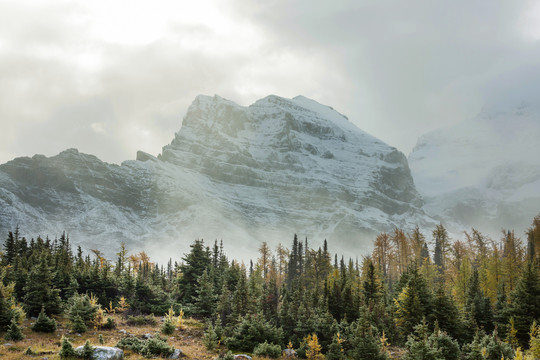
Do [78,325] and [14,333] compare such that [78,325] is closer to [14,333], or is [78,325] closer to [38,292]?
[14,333]

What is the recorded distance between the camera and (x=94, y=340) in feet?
110

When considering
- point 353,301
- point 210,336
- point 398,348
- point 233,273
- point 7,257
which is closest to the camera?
point 210,336

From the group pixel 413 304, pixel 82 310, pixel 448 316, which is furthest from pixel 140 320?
pixel 448 316

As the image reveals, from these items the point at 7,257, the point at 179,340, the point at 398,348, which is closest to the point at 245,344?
the point at 179,340

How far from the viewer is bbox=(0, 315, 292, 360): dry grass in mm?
27828

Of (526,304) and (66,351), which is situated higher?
(526,304)

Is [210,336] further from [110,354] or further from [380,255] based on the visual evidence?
[380,255]

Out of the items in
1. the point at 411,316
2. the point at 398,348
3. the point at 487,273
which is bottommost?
the point at 398,348

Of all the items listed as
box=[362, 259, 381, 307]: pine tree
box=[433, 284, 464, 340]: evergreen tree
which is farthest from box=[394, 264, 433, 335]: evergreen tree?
box=[362, 259, 381, 307]: pine tree

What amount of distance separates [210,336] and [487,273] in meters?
45.3

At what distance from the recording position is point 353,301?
45562 mm

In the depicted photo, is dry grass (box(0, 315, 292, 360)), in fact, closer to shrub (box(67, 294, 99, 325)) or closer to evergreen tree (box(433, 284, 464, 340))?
shrub (box(67, 294, 99, 325))

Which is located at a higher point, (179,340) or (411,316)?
(411,316)

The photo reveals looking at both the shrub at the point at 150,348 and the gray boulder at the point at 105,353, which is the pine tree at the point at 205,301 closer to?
the shrub at the point at 150,348
